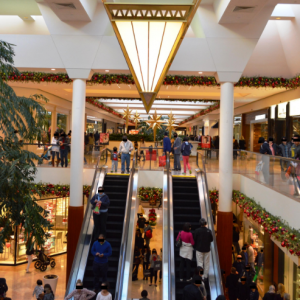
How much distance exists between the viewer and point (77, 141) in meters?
10.9

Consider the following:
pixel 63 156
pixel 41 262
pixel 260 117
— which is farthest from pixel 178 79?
pixel 260 117

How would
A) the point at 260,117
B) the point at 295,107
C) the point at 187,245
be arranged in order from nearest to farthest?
the point at 187,245 < the point at 295,107 < the point at 260,117

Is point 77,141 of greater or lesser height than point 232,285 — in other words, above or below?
above

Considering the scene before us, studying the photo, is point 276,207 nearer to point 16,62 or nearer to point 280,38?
point 280,38

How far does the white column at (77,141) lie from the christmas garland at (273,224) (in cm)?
473

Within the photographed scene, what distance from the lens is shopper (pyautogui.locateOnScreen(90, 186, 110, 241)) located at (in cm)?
865

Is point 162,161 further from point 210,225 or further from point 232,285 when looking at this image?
point 232,285

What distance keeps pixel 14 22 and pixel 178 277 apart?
426 inches

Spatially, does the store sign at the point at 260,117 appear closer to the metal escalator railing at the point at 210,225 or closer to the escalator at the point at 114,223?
the metal escalator railing at the point at 210,225

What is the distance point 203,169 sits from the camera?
468 inches

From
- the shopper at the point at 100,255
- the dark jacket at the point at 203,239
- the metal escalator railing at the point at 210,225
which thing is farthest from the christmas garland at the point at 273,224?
the shopper at the point at 100,255

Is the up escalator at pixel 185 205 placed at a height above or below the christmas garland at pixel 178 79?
below

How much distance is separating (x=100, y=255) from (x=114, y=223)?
8.11ft

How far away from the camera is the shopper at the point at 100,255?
24.8 feet
